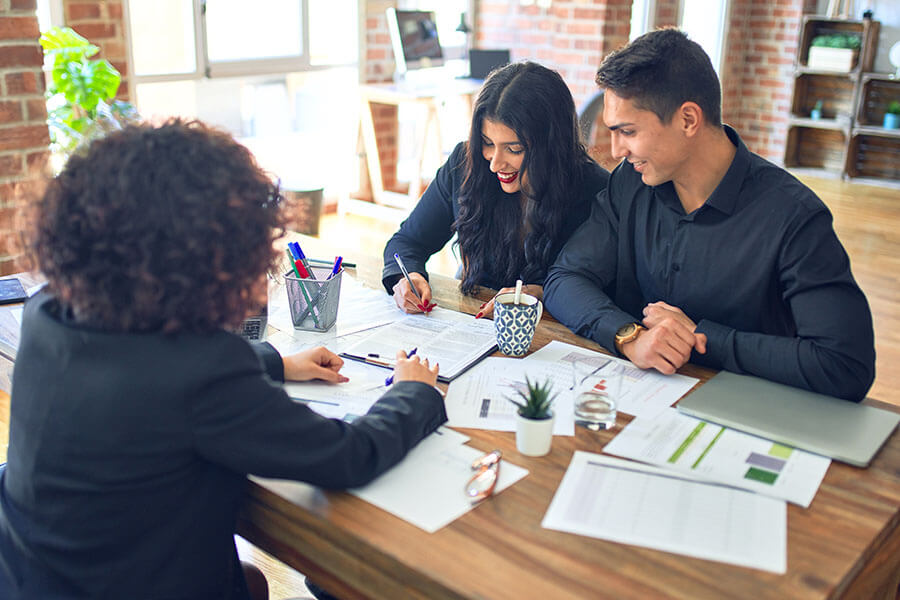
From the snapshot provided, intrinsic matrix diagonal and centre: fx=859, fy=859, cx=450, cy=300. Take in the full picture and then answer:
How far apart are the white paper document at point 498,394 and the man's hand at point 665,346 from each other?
137 mm

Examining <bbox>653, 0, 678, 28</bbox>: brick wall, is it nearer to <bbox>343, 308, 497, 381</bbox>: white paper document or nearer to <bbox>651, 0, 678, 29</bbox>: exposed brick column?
<bbox>651, 0, 678, 29</bbox>: exposed brick column

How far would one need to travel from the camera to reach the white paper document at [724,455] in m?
1.11

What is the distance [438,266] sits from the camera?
448 cm

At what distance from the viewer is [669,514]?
1.04m

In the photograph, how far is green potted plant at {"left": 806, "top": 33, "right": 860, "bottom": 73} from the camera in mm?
6750

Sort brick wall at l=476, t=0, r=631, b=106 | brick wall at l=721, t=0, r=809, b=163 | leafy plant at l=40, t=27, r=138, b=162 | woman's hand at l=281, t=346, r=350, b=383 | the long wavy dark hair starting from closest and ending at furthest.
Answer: woman's hand at l=281, t=346, r=350, b=383 → the long wavy dark hair → leafy plant at l=40, t=27, r=138, b=162 → brick wall at l=476, t=0, r=631, b=106 → brick wall at l=721, t=0, r=809, b=163

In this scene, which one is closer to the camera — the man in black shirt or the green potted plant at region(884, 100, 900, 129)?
the man in black shirt

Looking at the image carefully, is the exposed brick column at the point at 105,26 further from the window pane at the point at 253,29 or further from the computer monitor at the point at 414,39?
the computer monitor at the point at 414,39

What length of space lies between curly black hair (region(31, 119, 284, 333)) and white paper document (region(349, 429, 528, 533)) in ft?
0.95

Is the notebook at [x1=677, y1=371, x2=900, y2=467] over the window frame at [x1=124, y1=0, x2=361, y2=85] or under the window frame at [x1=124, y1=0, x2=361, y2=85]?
under

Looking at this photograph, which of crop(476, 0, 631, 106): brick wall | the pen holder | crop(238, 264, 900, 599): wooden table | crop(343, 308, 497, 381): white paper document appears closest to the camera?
crop(238, 264, 900, 599): wooden table

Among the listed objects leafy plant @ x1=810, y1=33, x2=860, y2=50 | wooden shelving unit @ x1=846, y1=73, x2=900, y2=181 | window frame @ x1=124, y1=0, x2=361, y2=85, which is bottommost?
wooden shelving unit @ x1=846, y1=73, x2=900, y2=181

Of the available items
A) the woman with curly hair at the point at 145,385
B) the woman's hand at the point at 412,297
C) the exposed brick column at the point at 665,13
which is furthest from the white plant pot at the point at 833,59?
the woman with curly hair at the point at 145,385

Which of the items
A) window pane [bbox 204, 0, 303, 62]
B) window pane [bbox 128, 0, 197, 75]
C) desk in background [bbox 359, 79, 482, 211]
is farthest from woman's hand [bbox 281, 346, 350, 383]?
desk in background [bbox 359, 79, 482, 211]
